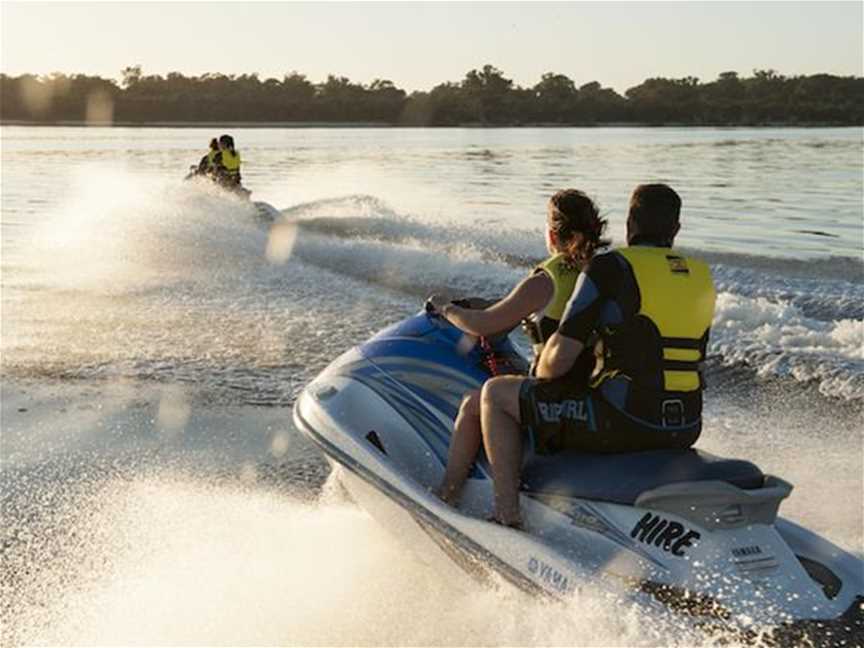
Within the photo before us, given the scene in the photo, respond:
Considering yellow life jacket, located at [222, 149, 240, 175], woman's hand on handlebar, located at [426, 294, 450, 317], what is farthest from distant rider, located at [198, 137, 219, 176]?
woman's hand on handlebar, located at [426, 294, 450, 317]

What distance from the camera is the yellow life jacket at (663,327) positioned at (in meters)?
3.47

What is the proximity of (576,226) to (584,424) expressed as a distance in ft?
2.28

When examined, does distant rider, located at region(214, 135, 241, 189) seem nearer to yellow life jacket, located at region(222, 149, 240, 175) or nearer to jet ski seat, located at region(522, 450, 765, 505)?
yellow life jacket, located at region(222, 149, 240, 175)

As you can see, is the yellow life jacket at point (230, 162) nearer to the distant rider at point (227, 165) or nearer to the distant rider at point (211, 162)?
the distant rider at point (227, 165)

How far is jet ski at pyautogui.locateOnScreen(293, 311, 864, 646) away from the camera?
3.33 m

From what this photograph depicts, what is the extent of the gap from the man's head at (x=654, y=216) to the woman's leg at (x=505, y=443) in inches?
26.2

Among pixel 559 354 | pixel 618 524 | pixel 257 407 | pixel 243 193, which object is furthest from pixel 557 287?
pixel 243 193

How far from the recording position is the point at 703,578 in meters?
3.37

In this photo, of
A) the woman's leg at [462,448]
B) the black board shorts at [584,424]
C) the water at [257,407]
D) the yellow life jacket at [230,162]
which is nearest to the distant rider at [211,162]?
the yellow life jacket at [230,162]

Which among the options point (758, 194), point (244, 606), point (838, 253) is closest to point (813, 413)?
point (244, 606)

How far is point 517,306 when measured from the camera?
382 cm

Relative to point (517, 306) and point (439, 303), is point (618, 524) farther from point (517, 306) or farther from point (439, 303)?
point (439, 303)

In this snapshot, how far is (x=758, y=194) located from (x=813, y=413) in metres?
20.3

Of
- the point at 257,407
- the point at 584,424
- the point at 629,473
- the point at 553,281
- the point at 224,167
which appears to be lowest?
the point at 257,407
